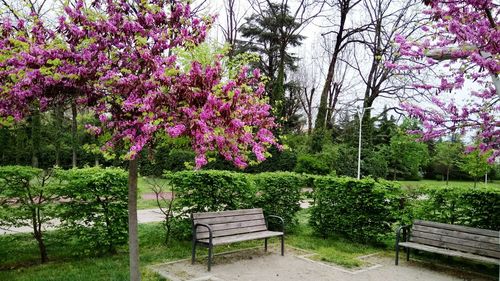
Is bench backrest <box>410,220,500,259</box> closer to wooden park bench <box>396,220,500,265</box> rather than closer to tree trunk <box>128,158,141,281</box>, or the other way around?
wooden park bench <box>396,220,500,265</box>

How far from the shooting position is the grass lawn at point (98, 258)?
235 inches

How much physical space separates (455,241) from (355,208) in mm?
2343

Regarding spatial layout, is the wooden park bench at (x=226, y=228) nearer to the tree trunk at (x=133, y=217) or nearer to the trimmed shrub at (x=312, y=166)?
the tree trunk at (x=133, y=217)

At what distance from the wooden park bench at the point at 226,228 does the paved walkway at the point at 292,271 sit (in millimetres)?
320

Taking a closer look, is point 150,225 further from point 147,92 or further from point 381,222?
point 147,92

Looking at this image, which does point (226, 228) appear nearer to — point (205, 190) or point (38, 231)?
point (205, 190)

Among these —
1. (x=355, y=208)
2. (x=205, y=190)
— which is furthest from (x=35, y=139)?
(x=355, y=208)

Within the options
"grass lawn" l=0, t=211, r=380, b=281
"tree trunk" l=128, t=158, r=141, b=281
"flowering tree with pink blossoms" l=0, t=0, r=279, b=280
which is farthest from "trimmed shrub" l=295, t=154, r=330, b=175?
"flowering tree with pink blossoms" l=0, t=0, r=279, b=280

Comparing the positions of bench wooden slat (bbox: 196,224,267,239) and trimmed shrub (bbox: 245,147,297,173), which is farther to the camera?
trimmed shrub (bbox: 245,147,297,173)

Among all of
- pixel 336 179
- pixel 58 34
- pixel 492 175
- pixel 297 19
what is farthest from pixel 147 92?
pixel 492 175

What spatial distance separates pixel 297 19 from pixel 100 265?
28155mm

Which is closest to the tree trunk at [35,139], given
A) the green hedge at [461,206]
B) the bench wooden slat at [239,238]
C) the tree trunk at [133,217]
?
the bench wooden slat at [239,238]

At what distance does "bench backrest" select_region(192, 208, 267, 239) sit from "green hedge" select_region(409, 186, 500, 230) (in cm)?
315

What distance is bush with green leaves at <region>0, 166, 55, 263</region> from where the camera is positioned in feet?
20.4
